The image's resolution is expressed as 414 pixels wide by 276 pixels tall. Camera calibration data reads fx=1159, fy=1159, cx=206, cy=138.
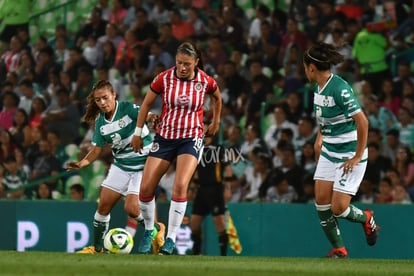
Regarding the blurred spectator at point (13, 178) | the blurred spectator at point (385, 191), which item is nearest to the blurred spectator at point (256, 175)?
the blurred spectator at point (385, 191)

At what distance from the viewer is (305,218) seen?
15891 mm

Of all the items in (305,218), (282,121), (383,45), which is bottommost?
(305,218)

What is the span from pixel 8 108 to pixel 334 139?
1076 cm

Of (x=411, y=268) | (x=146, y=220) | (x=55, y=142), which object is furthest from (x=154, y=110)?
(x=411, y=268)

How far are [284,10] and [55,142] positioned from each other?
14.9 feet

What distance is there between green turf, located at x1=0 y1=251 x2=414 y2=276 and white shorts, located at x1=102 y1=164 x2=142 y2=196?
206cm

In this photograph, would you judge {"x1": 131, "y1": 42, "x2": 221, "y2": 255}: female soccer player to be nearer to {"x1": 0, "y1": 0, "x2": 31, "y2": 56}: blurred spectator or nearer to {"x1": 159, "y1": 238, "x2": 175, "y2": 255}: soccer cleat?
{"x1": 159, "y1": 238, "x2": 175, "y2": 255}: soccer cleat

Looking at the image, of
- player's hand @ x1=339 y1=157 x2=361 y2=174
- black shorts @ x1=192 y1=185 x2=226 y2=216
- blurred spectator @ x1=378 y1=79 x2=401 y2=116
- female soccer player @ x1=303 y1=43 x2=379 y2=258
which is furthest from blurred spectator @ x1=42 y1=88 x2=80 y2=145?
player's hand @ x1=339 y1=157 x2=361 y2=174

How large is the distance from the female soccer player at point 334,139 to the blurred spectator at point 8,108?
33.9 ft

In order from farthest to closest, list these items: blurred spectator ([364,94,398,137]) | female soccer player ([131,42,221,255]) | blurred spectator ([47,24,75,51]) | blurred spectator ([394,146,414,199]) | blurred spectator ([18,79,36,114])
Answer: blurred spectator ([47,24,75,51])
blurred spectator ([18,79,36,114])
blurred spectator ([364,94,398,137])
blurred spectator ([394,146,414,199])
female soccer player ([131,42,221,255])

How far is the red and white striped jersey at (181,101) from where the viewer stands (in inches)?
460

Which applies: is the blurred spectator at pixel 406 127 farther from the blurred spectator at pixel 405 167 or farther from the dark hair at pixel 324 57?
the dark hair at pixel 324 57

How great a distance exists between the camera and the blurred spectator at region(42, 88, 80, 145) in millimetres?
19844

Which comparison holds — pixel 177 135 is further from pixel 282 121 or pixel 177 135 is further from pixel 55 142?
pixel 55 142
